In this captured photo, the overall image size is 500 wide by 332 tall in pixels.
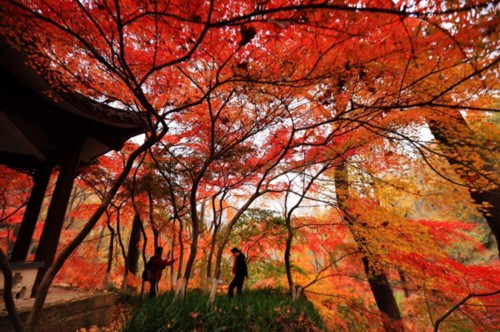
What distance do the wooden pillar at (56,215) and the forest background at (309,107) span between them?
90cm

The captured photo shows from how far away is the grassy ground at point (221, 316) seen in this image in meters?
3.58

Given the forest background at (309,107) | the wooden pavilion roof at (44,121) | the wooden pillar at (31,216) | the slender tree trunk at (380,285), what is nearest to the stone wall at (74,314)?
the forest background at (309,107)

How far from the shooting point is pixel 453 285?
240 inches

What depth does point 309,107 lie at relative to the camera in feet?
20.4

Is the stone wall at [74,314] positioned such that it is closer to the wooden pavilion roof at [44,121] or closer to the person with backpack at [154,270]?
the person with backpack at [154,270]

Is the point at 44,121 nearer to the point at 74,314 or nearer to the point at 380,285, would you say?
the point at 74,314

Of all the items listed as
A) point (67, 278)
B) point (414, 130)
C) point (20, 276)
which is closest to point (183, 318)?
point (20, 276)

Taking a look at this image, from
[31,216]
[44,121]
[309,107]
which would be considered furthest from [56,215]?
[309,107]

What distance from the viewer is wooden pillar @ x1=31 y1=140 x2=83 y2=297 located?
15.9 feet

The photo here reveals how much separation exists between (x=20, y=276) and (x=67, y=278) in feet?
A: 34.2

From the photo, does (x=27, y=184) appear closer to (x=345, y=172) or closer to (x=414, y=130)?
(x=345, y=172)

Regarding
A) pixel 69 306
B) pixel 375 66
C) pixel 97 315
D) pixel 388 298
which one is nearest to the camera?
pixel 375 66

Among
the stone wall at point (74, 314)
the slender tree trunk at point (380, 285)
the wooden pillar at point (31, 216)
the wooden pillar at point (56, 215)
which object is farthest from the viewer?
the slender tree trunk at point (380, 285)

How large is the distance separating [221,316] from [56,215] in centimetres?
388
